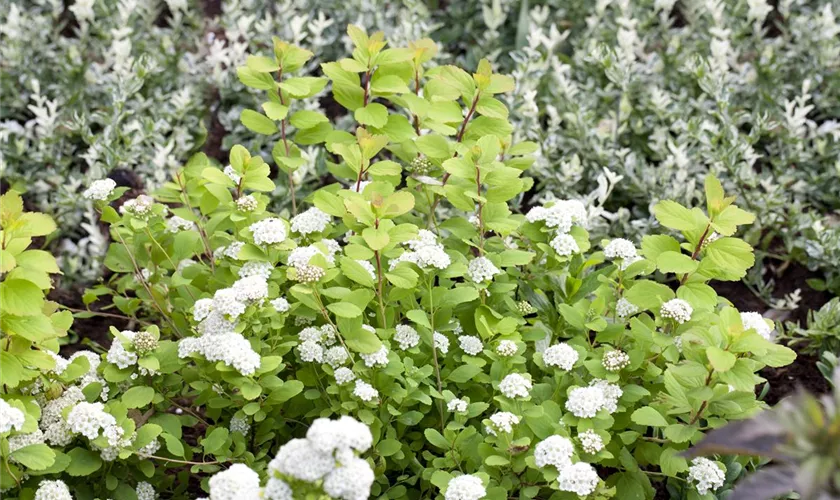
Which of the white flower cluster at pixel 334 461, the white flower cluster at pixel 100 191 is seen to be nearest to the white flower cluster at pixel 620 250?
the white flower cluster at pixel 334 461

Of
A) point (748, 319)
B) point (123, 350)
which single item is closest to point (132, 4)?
point (123, 350)

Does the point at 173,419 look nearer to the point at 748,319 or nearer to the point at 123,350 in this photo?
the point at 123,350

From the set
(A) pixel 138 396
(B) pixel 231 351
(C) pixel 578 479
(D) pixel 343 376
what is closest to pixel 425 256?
(D) pixel 343 376

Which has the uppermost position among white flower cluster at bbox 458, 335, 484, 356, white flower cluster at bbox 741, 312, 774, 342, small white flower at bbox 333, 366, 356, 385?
white flower cluster at bbox 741, 312, 774, 342

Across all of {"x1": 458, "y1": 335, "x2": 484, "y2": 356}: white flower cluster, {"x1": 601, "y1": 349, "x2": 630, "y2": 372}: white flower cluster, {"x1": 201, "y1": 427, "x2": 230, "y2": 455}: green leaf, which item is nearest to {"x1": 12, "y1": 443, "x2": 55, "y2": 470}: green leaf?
{"x1": 201, "y1": 427, "x2": 230, "y2": 455}: green leaf

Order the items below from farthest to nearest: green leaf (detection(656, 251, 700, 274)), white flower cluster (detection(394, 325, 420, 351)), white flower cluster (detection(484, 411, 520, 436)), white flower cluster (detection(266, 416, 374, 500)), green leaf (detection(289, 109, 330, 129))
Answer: green leaf (detection(289, 109, 330, 129)) < white flower cluster (detection(394, 325, 420, 351)) < green leaf (detection(656, 251, 700, 274)) < white flower cluster (detection(484, 411, 520, 436)) < white flower cluster (detection(266, 416, 374, 500))

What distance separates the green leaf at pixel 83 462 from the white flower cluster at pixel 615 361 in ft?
3.32

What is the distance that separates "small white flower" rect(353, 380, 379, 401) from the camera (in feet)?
5.54

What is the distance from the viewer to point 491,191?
6.37 ft

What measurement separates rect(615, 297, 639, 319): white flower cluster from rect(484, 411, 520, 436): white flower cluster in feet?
1.34

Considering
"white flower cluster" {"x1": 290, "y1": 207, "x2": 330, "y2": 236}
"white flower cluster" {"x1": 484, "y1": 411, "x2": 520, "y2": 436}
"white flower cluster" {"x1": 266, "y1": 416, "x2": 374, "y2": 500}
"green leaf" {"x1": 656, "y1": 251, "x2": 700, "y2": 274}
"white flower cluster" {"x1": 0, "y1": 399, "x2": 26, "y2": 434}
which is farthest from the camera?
"white flower cluster" {"x1": 290, "y1": 207, "x2": 330, "y2": 236}

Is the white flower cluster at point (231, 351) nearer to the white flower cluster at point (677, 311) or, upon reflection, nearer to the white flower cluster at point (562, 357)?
the white flower cluster at point (562, 357)

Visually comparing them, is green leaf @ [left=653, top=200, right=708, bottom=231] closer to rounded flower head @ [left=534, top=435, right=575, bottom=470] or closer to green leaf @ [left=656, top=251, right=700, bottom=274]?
green leaf @ [left=656, top=251, right=700, bottom=274]

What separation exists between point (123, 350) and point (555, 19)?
2.93 meters
